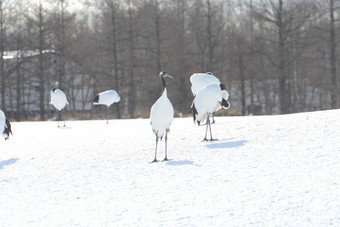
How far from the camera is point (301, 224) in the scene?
595cm

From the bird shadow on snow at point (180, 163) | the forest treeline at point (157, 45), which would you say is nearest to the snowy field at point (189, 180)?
the bird shadow on snow at point (180, 163)

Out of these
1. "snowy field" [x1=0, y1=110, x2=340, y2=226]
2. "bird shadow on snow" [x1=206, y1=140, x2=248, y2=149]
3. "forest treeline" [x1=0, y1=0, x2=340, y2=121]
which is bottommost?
"snowy field" [x1=0, y1=110, x2=340, y2=226]

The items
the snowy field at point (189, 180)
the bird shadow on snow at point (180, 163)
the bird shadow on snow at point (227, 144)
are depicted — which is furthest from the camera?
the bird shadow on snow at point (227, 144)

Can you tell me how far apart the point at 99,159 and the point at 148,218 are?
15.0ft

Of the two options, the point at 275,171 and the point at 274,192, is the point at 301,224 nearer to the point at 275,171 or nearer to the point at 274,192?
the point at 274,192

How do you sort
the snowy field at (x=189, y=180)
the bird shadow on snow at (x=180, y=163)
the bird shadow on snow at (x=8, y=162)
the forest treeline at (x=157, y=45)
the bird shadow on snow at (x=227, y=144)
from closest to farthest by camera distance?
the snowy field at (x=189, y=180), the bird shadow on snow at (x=180, y=163), the bird shadow on snow at (x=227, y=144), the bird shadow on snow at (x=8, y=162), the forest treeline at (x=157, y=45)

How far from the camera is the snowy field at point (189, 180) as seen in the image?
662 centimetres

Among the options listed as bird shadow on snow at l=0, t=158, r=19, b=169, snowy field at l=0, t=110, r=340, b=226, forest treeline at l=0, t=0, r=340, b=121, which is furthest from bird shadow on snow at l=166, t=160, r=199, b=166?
Result: forest treeline at l=0, t=0, r=340, b=121

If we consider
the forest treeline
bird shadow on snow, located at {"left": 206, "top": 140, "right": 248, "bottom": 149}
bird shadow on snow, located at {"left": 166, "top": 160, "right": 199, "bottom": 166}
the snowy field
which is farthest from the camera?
the forest treeline

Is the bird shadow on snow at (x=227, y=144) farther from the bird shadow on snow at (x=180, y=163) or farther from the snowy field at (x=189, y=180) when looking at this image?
the bird shadow on snow at (x=180, y=163)

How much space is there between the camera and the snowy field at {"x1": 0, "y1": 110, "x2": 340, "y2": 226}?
6.62 m

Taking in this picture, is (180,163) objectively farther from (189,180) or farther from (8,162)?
(8,162)

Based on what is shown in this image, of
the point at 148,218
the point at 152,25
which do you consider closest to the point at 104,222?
the point at 148,218

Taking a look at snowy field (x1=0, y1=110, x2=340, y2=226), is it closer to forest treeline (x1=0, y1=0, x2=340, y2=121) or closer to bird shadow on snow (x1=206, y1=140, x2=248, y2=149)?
bird shadow on snow (x1=206, y1=140, x2=248, y2=149)
